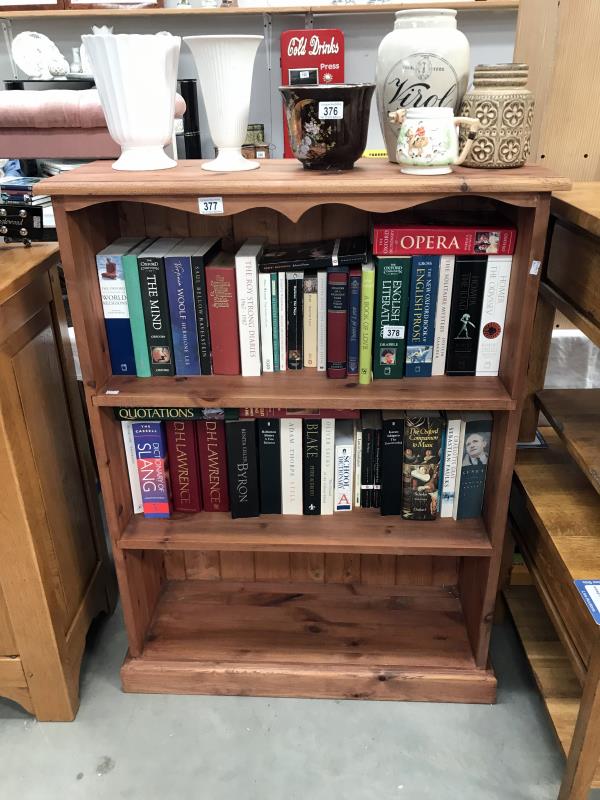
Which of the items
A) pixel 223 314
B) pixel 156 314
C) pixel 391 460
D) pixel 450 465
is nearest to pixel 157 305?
pixel 156 314

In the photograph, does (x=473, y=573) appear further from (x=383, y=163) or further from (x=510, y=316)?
(x=383, y=163)

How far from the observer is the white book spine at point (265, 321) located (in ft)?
4.06

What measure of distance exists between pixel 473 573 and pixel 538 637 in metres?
0.19

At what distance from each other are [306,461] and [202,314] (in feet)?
1.24

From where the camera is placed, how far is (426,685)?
1.44 meters

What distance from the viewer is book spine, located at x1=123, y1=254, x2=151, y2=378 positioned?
4.02ft

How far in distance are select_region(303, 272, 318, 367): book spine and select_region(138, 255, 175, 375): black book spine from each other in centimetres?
27

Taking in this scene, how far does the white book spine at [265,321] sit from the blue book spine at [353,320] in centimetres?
15

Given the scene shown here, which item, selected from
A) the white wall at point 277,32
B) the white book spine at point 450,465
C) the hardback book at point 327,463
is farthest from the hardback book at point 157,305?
the white wall at point 277,32

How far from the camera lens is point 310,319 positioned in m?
1.27

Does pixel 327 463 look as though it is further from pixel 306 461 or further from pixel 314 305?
pixel 314 305

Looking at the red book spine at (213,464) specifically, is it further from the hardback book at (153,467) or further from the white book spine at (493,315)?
the white book spine at (493,315)

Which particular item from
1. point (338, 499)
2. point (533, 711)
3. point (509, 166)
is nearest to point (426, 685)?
point (533, 711)

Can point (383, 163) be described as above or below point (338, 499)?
above
